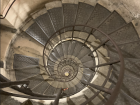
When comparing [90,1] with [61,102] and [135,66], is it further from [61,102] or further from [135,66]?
[61,102]

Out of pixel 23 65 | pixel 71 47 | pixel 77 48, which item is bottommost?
Answer: pixel 23 65

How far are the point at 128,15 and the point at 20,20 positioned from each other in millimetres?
4985

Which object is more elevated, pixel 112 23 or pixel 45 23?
pixel 45 23

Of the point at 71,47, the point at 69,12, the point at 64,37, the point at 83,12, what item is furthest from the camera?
the point at 71,47

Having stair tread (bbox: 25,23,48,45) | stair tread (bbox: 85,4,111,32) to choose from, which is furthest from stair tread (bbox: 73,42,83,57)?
stair tread (bbox: 25,23,48,45)

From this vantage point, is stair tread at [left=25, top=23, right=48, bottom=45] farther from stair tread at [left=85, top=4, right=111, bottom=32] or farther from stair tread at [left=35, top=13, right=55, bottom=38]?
stair tread at [left=85, top=4, right=111, bottom=32]

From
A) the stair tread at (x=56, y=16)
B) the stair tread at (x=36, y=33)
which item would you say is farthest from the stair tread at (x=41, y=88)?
the stair tread at (x=56, y=16)

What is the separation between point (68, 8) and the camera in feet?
14.1

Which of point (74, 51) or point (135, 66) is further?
point (74, 51)

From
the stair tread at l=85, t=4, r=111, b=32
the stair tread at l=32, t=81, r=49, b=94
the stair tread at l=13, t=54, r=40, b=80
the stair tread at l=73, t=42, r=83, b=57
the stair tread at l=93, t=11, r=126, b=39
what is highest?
the stair tread at l=85, t=4, r=111, b=32

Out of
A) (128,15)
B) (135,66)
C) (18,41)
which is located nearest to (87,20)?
(128,15)

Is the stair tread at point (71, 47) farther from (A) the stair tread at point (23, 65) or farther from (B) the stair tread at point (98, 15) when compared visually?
(A) the stair tread at point (23, 65)

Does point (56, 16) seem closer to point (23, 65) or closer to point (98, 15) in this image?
point (98, 15)

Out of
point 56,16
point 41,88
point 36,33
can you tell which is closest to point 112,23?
point 56,16
